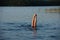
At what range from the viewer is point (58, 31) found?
36.5 feet

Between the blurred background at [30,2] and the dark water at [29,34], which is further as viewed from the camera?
the blurred background at [30,2]

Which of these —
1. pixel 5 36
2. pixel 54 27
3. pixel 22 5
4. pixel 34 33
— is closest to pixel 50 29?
pixel 54 27

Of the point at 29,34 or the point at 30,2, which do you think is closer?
the point at 29,34

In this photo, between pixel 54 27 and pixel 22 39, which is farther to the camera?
pixel 54 27

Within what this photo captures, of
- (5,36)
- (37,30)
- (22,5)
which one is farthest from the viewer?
(22,5)

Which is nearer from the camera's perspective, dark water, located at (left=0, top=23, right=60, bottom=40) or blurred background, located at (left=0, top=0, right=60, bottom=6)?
dark water, located at (left=0, top=23, right=60, bottom=40)

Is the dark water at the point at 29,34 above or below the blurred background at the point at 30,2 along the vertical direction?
below

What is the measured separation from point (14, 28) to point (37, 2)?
55.4 feet

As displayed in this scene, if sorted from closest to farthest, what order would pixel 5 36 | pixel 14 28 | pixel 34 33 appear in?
pixel 5 36 → pixel 34 33 → pixel 14 28

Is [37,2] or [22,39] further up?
[37,2]

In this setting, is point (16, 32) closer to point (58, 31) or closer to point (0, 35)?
point (0, 35)

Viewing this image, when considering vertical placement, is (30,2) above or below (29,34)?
above

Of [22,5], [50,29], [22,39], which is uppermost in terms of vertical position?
[22,5]

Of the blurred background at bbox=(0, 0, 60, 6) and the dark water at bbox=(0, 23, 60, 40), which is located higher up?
the blurred background at bbox=(0, 0, 60, 6)
